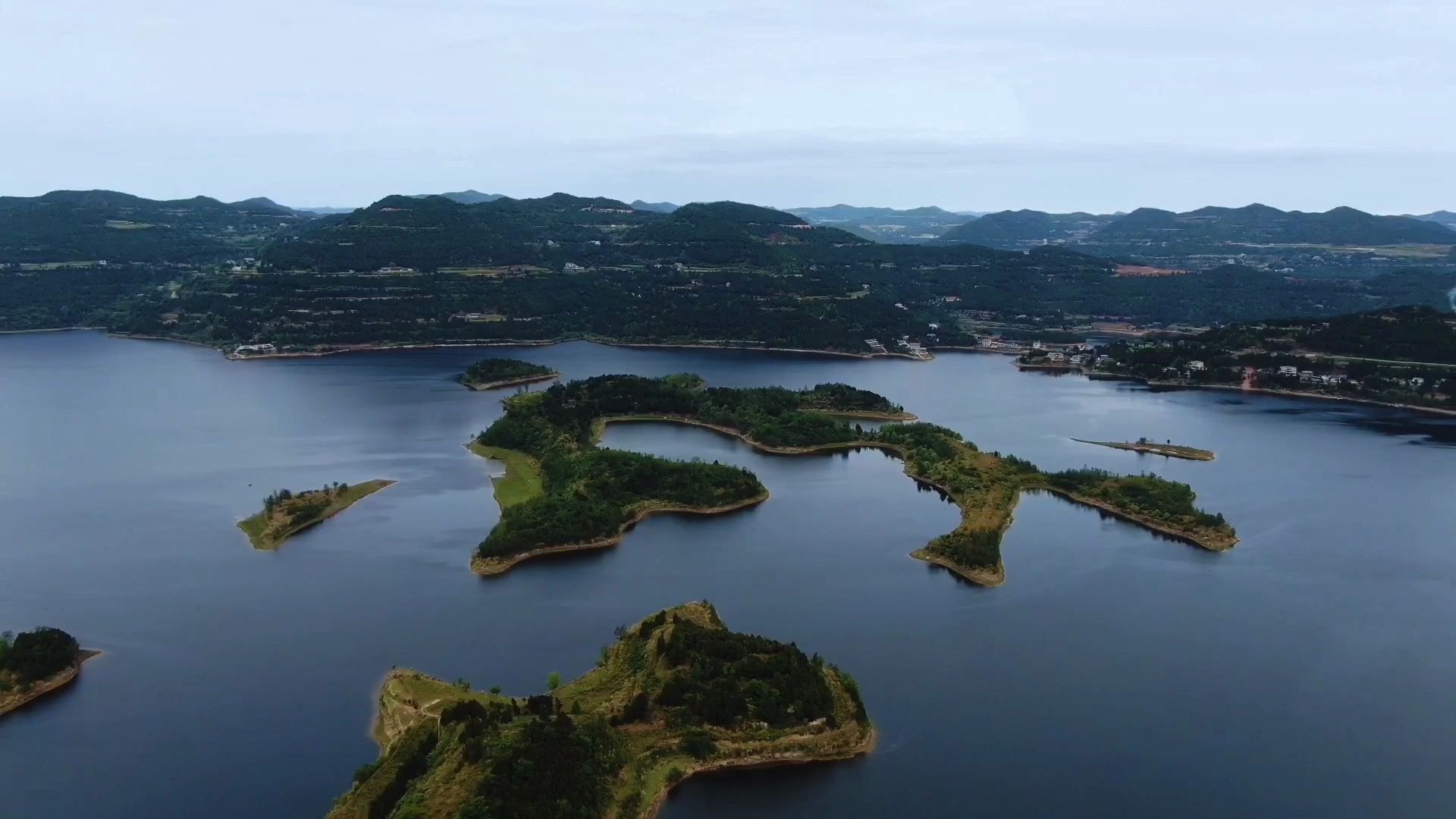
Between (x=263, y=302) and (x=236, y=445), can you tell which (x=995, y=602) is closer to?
(x=236, y=445)

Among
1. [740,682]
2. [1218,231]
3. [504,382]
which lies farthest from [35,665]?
[1218,231]

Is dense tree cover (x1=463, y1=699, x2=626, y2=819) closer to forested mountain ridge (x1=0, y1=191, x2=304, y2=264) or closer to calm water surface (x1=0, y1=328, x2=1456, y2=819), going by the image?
calm water surface (x1=0, y1=328, x2=1456, y2=819)

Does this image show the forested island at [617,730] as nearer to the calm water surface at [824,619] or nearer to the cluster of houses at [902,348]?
the calm water surface at [824,619]

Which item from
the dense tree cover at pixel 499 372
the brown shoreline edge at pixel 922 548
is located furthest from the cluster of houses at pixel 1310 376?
the dense tree cover at pixel 499 372

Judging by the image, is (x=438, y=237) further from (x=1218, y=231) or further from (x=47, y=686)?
(x=1218, y=231)

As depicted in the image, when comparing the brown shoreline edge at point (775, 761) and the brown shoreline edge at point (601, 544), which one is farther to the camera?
the brown shoreline edge at point (601, 544)

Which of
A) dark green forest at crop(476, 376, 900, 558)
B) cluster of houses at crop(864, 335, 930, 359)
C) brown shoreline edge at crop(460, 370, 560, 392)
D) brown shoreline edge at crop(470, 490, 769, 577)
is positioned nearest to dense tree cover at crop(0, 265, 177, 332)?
brown shoreline edge at crop(460, 370, 560, 392)

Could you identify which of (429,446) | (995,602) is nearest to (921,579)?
(995,602)
